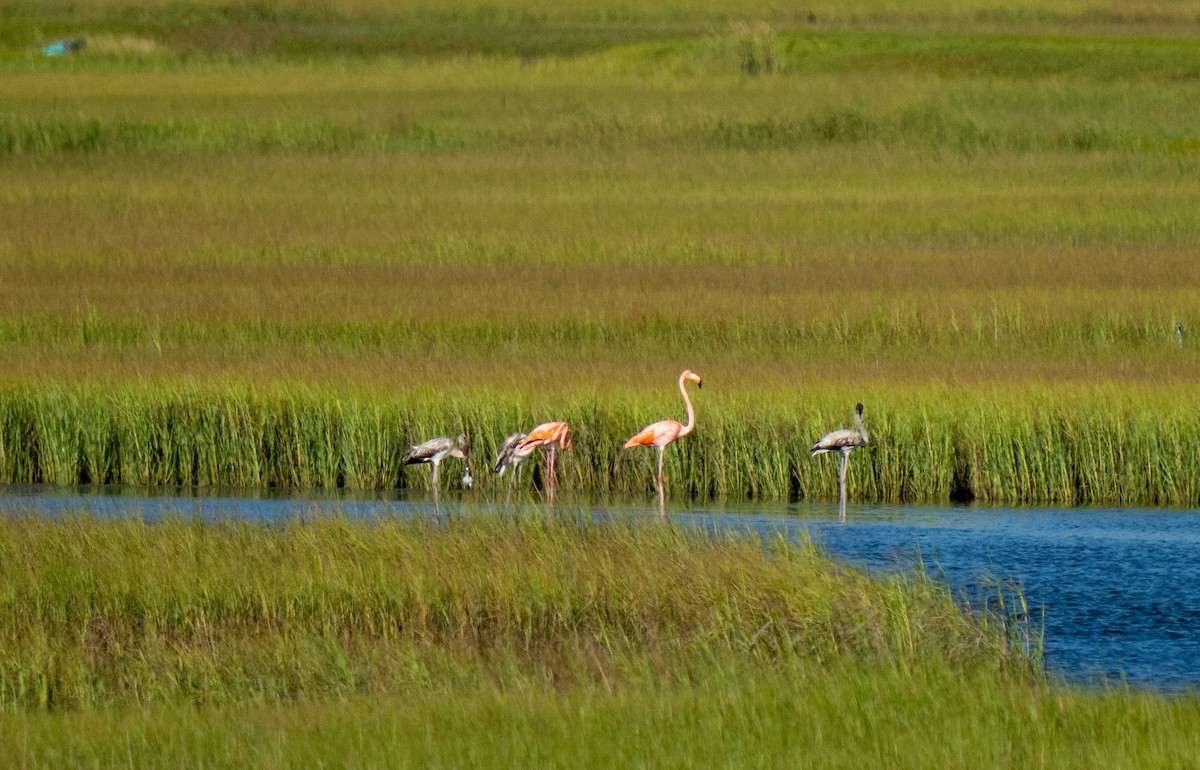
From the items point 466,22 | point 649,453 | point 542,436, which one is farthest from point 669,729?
point 466,22

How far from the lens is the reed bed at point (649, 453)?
1741 centimetres

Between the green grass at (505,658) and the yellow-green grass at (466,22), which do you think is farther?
the yellow-green grass at (466,22)

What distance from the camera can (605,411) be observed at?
18125mm

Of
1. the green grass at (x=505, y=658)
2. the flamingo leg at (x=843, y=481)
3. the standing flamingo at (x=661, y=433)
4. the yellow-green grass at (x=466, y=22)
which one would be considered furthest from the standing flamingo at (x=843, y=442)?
the yellow-green grass at (x=466, y=22)

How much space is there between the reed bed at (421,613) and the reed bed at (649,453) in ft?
17.3

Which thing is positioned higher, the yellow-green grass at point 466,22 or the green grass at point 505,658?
the yellow-green grass at point 466,22

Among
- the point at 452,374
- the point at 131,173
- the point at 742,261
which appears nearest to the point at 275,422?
the point at 452,374

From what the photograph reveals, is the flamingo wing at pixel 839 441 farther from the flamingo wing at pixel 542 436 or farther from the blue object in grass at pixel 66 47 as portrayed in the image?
the blue object in grass at pixel 66 47

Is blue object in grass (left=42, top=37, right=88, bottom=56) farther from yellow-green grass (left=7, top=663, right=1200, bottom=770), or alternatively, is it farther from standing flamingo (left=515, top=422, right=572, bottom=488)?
yellow-green grass (left=7, top=663, right=1200, bottom=770)

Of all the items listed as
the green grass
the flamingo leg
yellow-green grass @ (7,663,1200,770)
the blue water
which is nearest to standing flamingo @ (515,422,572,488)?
the blue water

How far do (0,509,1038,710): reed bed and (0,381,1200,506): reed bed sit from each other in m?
5.28

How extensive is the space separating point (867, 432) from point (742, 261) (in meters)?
12.9

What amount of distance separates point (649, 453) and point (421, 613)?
6.94 m

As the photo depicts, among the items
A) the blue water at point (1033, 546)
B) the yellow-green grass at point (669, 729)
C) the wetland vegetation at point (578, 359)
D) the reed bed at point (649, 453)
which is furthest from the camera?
the reed bed at point (649, 453)
